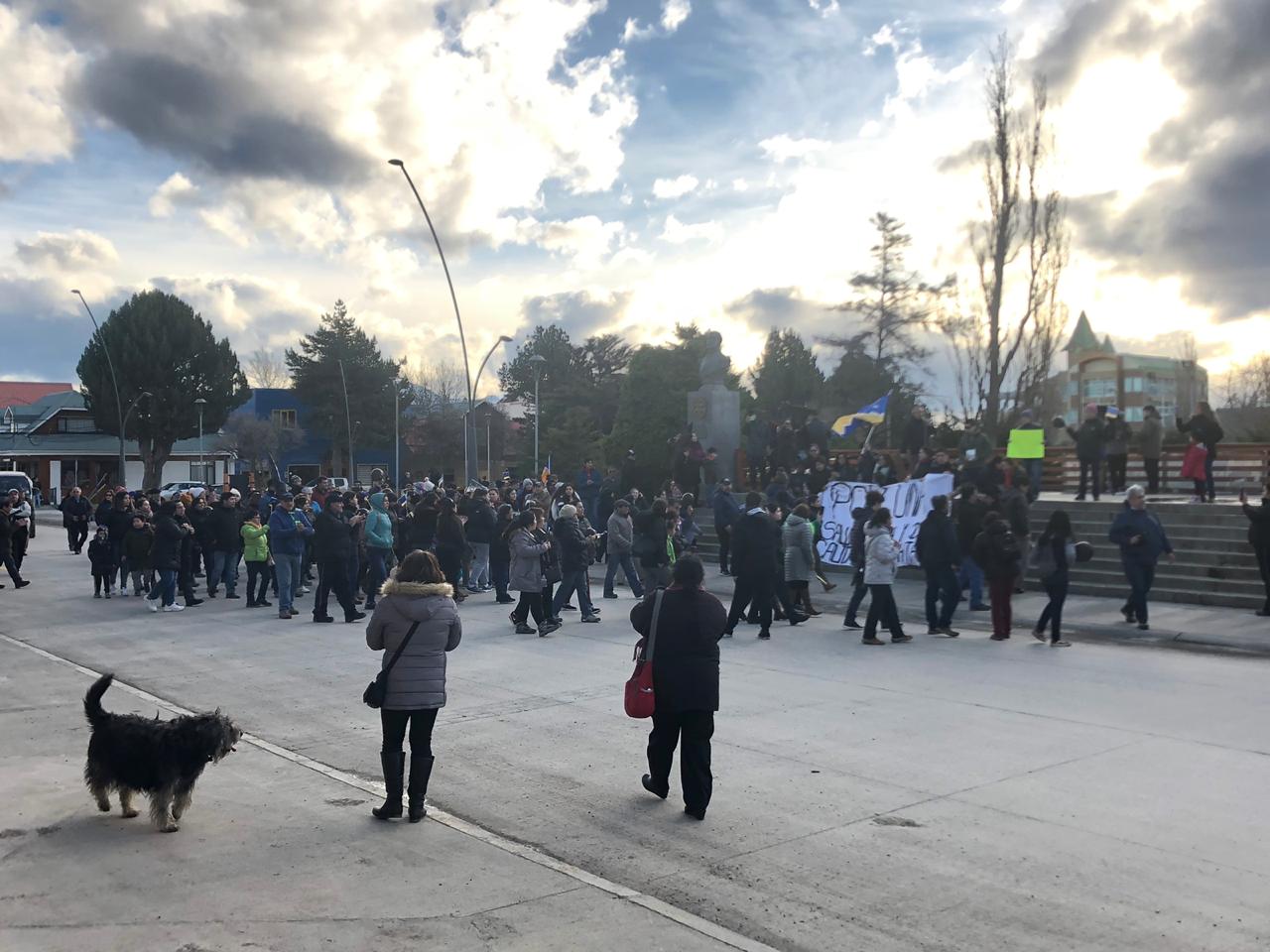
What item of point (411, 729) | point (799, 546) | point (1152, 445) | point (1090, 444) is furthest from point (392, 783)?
point (1152, 445)

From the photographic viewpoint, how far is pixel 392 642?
670 cm

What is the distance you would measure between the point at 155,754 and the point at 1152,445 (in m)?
20.5

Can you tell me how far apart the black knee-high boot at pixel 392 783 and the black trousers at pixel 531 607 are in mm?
7447

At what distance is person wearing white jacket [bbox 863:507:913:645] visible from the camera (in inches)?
543

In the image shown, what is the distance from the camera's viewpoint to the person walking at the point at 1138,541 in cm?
1413

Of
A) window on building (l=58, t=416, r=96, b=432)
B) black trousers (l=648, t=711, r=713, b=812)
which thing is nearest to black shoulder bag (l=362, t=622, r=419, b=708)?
black trousers (l=648, t=711, r=713, b=812)

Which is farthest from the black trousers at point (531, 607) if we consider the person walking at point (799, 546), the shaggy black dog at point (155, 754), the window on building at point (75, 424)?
the window on building at point (75, 424)

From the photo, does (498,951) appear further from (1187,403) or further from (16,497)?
(1187,403)

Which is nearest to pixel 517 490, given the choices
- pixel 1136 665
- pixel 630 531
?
pixel 630 531

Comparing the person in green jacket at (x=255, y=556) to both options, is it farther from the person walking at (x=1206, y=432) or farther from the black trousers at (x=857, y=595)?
the person walking at (x=1206, y=432)

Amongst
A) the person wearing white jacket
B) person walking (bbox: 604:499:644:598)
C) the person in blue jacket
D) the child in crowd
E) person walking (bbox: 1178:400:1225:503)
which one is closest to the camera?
the person wearing white jacket

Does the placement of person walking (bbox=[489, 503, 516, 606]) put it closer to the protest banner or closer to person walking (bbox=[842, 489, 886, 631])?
person walking (bbox=[842, 489, 886, 631])

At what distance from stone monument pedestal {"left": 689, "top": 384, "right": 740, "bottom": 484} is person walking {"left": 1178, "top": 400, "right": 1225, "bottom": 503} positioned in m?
12.6

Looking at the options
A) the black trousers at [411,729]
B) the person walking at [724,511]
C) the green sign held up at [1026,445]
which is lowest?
the black trousers at [411,729]
